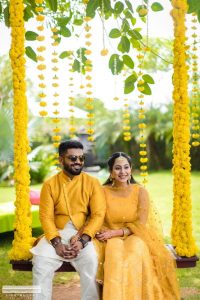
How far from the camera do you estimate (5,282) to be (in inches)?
203

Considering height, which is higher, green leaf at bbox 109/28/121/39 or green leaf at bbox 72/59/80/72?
green leaf at bbox 109/28/121/39

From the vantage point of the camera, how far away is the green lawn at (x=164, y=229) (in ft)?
16.9

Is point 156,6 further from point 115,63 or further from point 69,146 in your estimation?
point 69,146

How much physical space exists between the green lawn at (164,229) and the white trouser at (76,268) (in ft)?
3.94

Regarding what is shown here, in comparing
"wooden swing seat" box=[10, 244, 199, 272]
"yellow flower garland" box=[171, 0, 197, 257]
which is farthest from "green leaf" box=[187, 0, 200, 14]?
"wooden swing seat" box=[10, 244, 199, 272]

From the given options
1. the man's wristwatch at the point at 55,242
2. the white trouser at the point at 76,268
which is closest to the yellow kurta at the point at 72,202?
the man's wristwatch at the point at 55,242

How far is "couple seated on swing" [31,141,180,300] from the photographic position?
3.38 m

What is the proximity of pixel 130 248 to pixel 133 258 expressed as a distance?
3.4 inches

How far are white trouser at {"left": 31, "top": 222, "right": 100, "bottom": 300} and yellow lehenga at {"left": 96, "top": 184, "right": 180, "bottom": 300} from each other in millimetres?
74

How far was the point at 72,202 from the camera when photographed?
3.66m

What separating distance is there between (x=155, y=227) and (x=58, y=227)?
2.58ft

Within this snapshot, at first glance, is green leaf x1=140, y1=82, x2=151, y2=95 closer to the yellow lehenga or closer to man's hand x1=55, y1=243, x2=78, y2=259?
the yellow lehenga

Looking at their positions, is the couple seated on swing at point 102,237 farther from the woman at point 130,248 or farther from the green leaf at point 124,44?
the green leaf at point 124,44

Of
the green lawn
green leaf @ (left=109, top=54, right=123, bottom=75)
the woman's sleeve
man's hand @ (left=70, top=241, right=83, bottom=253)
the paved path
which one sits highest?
green leaf @ (left=109, top=54, right=123, bottom=75)
